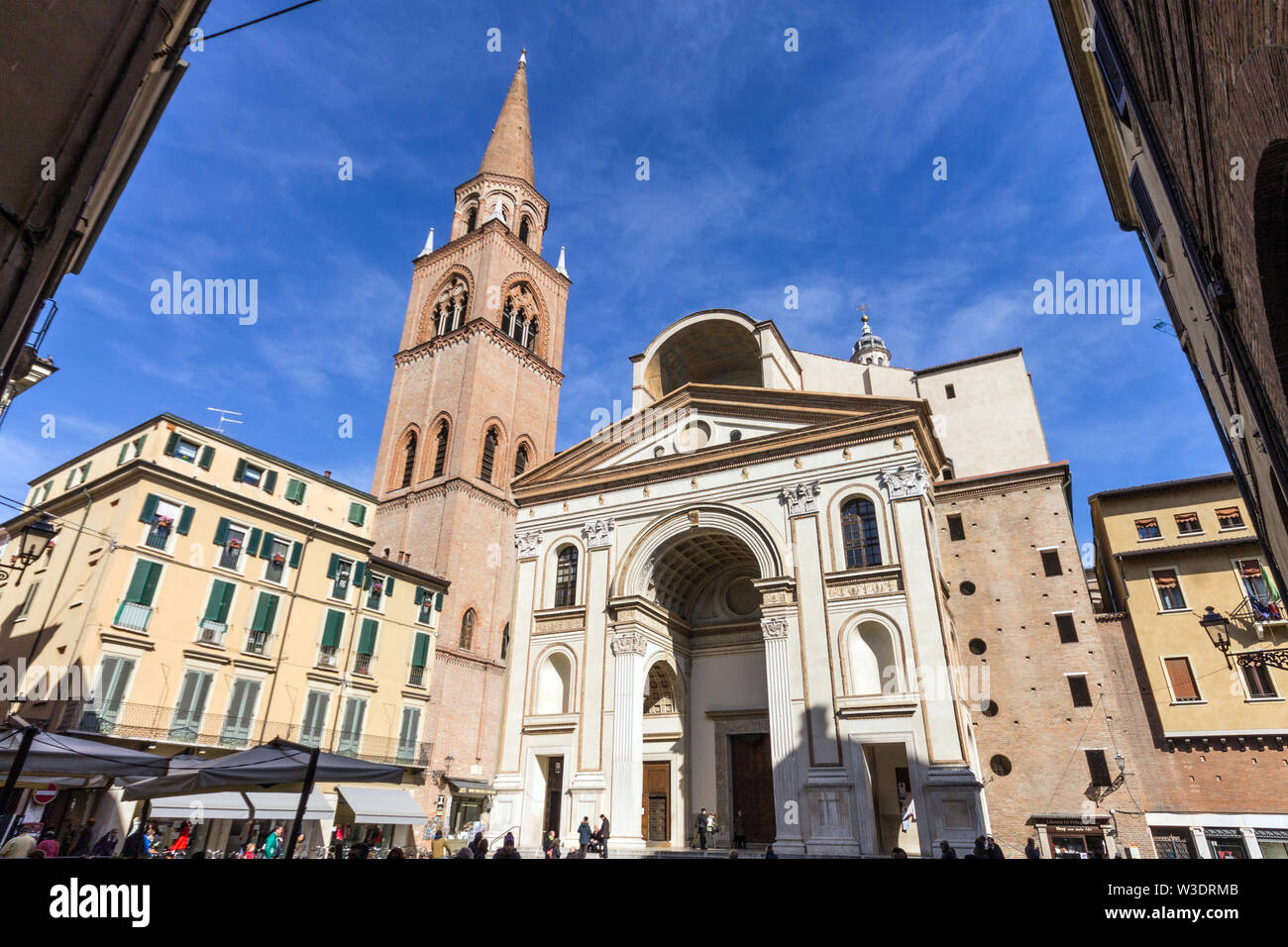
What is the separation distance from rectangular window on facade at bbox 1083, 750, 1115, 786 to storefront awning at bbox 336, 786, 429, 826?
1863 cm

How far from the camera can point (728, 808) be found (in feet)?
72.4

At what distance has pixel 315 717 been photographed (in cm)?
2402

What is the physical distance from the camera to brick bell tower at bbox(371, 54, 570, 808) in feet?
103

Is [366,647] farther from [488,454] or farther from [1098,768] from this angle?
[1098,768]

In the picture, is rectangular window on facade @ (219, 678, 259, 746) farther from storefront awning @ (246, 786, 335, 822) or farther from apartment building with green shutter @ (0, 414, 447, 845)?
storefront awning @ (246, 786, 335, 822)

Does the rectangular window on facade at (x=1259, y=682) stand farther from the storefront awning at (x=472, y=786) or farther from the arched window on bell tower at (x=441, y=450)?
the arched window on bell tower at (x=441, y=450)

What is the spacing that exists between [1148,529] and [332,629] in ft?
93.8

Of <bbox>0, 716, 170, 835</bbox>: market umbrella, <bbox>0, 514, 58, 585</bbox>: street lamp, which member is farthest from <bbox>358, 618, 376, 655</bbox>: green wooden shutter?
<bbox>0, 716, 170, 835</bbox>: market umbrella

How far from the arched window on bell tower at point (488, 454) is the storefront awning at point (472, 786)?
14.2 meters

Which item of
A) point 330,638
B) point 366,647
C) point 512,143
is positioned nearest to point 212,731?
point 330,638

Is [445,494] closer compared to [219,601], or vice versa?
[219,601]

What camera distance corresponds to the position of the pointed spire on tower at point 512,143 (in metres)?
46.9
